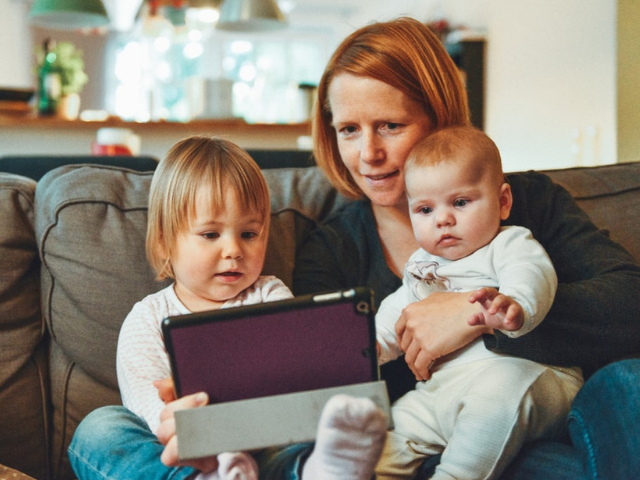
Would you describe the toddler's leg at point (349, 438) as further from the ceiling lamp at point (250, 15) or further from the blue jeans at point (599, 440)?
the ceiling lamp at point (250, 15)

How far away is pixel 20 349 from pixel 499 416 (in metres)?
0.96

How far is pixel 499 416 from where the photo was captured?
1055 mm

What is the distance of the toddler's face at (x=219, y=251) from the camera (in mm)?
1249

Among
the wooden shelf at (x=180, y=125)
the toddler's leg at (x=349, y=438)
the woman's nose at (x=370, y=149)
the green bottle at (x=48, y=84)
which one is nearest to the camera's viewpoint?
the toddler's leg at (x=349, y=438)

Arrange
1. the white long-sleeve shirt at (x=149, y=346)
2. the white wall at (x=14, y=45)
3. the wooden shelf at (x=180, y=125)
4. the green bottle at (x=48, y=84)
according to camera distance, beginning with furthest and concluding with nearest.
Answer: the white wall at (x=14, y=45) → the green bottle at (x=48, y=84) → the wooden shelf at (x=180, y=125) → the white long-sleeve shirt at (x=149, y=346)

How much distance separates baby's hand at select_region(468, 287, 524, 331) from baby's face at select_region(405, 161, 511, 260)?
0.73ft

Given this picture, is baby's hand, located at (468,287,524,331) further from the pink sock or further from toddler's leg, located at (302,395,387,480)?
the pink sock

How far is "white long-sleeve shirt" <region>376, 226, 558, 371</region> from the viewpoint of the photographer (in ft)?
3.47

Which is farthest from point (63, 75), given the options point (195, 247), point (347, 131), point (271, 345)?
point (271, 345)

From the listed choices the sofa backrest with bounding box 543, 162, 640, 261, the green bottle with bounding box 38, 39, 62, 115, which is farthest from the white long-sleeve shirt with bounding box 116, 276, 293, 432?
the green bottle with bounding box 38, 39, 62, 115

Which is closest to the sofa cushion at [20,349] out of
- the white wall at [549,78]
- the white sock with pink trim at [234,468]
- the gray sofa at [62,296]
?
the gray sofa at [62,296]

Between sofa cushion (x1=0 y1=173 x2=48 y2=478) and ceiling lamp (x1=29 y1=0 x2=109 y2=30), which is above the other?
ceiling lamp (x1=29 y1=0 x2=109 y2=30)

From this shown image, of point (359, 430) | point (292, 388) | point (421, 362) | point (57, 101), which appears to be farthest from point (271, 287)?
point (57, 101)

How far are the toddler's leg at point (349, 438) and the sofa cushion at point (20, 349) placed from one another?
2.65 feet
